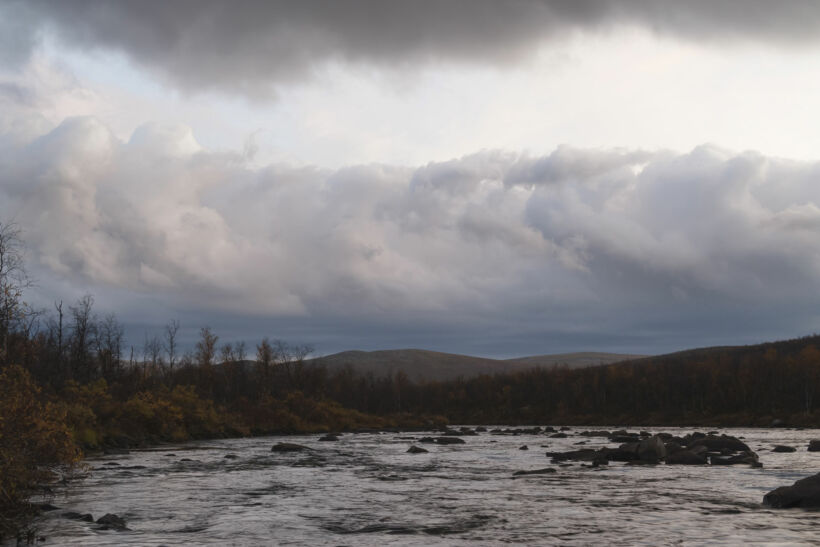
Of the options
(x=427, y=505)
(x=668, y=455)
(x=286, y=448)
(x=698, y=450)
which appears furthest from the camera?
(x=286, y=448)

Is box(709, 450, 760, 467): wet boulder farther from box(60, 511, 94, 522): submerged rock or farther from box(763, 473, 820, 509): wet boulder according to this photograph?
box(60, 511, 94, 522): submerged rock

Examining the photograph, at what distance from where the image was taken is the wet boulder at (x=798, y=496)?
24000 mm

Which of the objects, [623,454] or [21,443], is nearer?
[21,443]

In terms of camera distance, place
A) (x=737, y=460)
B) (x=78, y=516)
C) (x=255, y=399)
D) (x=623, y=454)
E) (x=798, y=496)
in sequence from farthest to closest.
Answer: (x=255, y=399), (x=623, y=454), (x=737, y=460), (x=798, y=496), (x=78, y=516)

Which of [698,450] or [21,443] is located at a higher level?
[21,443]

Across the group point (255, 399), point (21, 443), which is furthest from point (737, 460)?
point (255, 399)

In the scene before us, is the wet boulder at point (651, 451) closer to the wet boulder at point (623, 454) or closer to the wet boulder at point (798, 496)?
the wet boulder at point (623, 454)

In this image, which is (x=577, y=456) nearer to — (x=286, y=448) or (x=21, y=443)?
(x=286, y=448)

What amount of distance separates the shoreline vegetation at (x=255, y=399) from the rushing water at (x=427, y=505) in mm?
3379

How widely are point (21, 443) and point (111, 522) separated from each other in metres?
3.77

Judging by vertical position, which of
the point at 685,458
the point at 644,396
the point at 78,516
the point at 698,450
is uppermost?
the point at 78,516

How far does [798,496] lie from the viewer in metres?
24.1

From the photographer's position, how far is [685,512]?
2339 centimetres

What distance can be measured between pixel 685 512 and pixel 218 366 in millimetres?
141119
